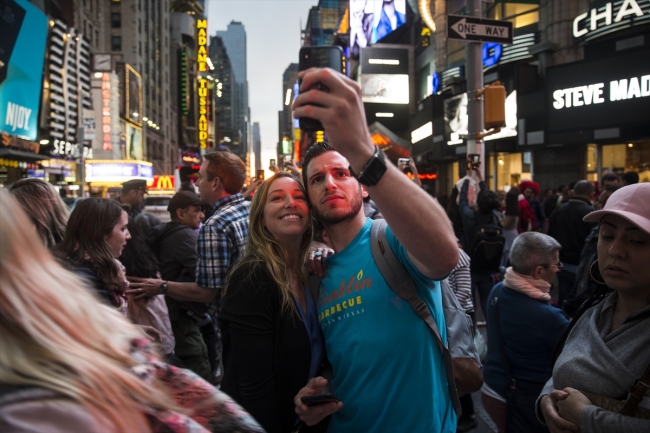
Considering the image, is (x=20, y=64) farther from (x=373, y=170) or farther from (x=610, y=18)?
(x=373, y=170)

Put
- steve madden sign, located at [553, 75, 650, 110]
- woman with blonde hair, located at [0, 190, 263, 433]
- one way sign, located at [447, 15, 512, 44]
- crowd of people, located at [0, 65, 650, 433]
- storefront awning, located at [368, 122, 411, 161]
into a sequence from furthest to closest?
storefront awning, located at [368, 122, 411, 161] < steve madden sign, located at [553, 75, 650, 110] < one way sign, located at [447, 15, 512, 44] < crowd of people, located at [0, 65, 650, 433] < woman with blonde hair, located at [0, 190, 263, 433]

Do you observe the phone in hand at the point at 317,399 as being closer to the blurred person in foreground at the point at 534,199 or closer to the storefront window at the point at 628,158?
the blurred person in foreground at the point at 534,199

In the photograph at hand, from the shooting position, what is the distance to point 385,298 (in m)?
2.14

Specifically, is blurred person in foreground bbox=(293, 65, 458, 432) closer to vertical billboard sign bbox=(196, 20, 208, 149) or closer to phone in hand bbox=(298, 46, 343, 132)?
phone in hand bbox=(298, 46, 343, 132)

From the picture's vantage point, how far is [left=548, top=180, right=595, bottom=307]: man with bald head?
7.37 metres

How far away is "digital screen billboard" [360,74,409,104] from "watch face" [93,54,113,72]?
2344 cm

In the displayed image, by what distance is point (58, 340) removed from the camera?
1048 mm

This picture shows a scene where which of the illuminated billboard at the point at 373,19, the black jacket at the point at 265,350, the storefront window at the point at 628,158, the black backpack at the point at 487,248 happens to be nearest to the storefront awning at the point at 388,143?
the illuminated billboard at the point at 373,19

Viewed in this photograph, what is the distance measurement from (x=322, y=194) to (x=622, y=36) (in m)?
20.0

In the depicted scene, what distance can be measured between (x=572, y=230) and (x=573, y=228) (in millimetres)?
33

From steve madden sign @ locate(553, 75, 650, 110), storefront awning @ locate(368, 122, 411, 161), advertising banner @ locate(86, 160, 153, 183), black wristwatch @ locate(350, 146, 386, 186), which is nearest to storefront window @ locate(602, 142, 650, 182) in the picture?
steve madden sign @ locate(553, 75, 650, 110)

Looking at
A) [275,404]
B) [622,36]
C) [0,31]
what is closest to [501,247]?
[275,404]

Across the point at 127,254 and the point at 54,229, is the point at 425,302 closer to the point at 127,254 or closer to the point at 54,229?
the point at 127,254

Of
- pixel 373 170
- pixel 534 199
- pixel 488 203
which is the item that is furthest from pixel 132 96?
pixel 373 170
